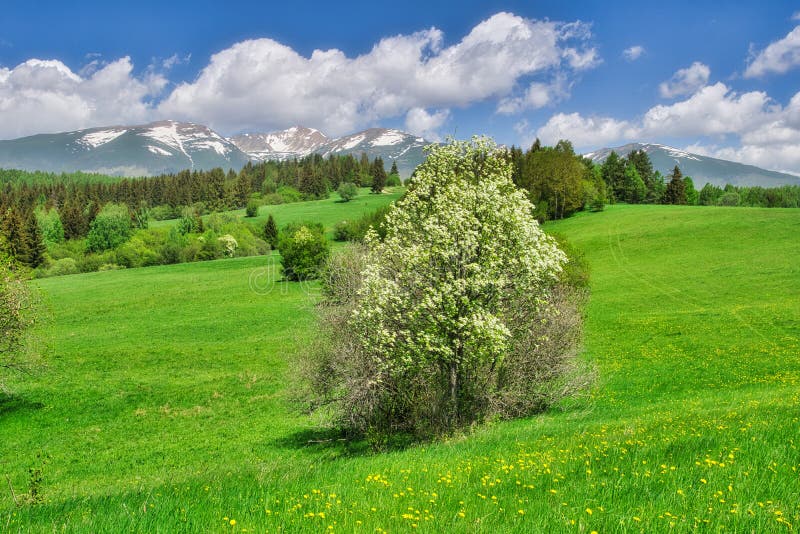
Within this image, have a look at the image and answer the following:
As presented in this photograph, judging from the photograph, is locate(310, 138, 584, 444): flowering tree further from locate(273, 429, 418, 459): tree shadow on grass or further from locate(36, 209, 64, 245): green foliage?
locate(36, 209, 64, 245): green foliage

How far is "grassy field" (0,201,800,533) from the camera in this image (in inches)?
221

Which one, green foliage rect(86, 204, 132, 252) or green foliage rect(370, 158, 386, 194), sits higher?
green foliage rect(370, 158, 386, 194)

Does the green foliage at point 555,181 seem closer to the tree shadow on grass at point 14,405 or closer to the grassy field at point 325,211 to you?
the grassy field at point 325,211

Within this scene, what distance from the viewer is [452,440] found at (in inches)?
587

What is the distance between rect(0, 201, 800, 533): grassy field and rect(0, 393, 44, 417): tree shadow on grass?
220mm

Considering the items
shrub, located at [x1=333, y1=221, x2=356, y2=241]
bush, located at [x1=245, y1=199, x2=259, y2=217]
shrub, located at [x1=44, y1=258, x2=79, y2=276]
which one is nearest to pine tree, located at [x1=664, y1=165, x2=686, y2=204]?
shrub, located at [x1=333, y1=221, x2=356, y2=241]

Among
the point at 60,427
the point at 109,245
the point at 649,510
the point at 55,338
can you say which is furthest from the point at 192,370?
the point at 109,245

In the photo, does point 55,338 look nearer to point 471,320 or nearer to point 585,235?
point 471,320

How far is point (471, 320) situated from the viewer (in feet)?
51.1

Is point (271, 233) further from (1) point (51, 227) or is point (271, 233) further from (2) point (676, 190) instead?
(2) point (676, 190)

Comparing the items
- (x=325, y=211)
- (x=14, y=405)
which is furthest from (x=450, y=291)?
(x=325, y=211)

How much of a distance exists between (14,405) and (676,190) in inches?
5526

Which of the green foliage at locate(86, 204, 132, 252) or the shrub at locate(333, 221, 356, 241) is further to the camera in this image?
the green foliage at locate(86, 204, 132, 252)

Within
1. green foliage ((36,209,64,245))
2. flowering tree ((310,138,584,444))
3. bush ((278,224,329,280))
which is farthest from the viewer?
green foliage ((36,209,64,245))
